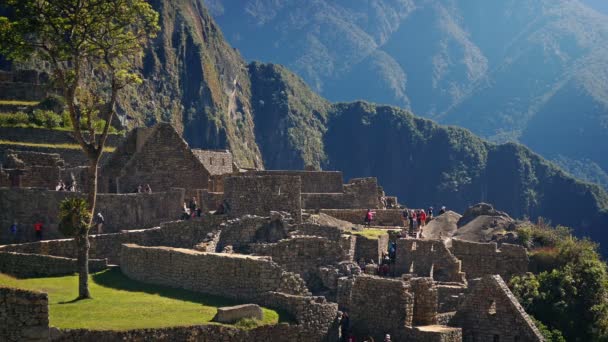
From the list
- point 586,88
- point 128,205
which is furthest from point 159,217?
point 586,88

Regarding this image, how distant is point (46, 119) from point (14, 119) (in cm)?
164

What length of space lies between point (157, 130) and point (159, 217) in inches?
196

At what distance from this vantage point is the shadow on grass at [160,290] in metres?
25.2

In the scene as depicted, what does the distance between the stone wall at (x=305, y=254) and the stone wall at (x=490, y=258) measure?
7481mm

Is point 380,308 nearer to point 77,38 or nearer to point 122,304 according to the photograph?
point 122,304

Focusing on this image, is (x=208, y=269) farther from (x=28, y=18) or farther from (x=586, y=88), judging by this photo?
(x=586, y=88)

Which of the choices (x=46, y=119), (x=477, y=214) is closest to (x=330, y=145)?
(x=46, y=119)

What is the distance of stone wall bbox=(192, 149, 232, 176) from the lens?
46.5 metres

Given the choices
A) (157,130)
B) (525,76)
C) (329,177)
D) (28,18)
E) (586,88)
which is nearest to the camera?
(28,18)

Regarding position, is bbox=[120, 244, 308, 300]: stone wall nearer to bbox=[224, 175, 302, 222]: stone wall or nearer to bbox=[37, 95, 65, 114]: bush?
bbox=[224, 175, 302, 222]: stone wall

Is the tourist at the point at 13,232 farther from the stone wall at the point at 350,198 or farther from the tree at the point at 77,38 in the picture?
the stone wall at the point at 350,198

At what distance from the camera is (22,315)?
16250 mm

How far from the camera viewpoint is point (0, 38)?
26.7 metres

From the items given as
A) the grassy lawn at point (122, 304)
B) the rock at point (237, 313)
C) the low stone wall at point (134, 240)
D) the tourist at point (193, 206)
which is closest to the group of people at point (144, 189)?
the tourist at point (193, 206)
